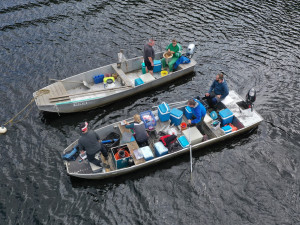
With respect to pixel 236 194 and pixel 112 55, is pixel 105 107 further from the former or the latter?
pixel 236 194

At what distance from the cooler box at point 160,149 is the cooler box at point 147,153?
0.37m

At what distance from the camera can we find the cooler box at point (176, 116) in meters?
13.8

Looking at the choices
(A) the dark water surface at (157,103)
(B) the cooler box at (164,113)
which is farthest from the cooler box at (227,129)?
(B) the cooler box at (164,113)

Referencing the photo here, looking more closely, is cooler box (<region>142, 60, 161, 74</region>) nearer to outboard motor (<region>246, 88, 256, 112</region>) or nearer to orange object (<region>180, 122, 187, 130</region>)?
orange object (<region>180, 122, 187, 130</region>)

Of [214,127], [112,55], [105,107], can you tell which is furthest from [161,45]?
[214,127]

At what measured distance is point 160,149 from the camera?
12.5 metres

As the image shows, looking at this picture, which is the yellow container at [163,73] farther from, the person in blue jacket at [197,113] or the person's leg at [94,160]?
the person's leg at [94,160]

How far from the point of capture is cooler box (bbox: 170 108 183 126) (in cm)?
1377

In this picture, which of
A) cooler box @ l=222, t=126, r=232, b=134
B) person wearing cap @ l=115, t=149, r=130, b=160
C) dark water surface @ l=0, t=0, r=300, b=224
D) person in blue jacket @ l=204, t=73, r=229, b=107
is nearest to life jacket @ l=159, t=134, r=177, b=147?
dark water surface @ l=0, t=0, r=300, b=224

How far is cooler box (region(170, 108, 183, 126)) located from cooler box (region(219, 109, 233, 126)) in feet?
7.38

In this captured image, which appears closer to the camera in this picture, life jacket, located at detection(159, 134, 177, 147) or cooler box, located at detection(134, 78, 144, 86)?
life jacket, located at detection(159, 134, 177, 147)

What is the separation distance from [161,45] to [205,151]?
11.4m

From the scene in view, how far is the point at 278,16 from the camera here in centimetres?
2548

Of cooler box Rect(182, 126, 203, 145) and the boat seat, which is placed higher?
the boat seat
